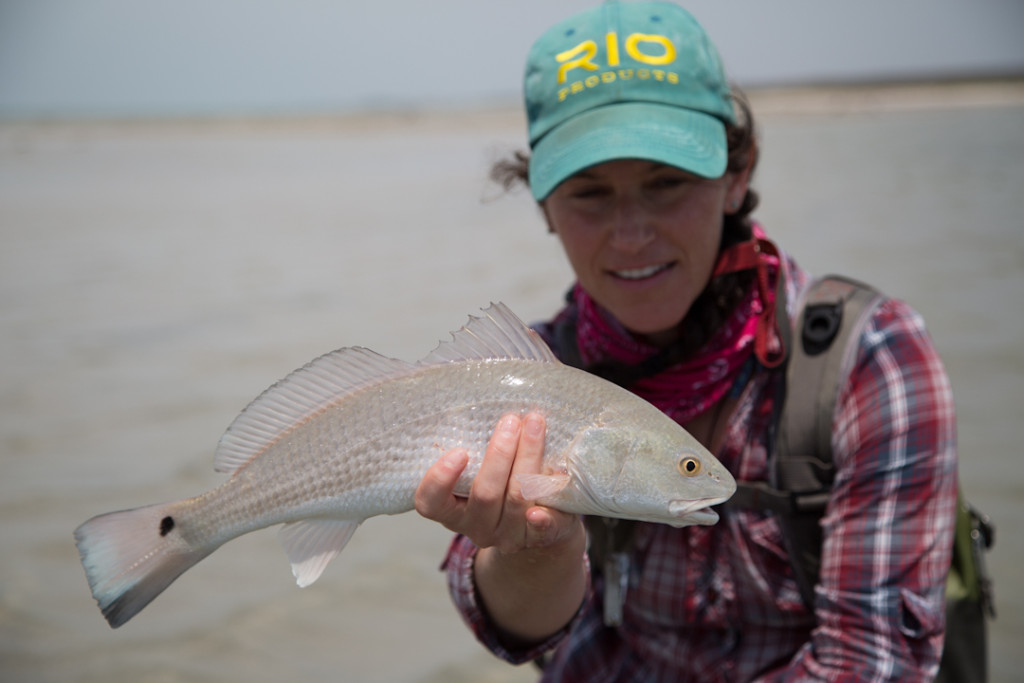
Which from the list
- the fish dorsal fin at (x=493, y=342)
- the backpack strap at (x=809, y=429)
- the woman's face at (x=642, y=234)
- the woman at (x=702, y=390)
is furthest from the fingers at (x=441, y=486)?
the backpack strap at (x=809, y=429)

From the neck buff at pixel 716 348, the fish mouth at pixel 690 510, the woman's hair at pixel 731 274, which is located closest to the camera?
the fish mouth at pixel 690 510

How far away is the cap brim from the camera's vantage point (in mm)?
2301

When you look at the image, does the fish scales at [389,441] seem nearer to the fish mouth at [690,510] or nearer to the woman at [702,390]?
the fish mouth at [690,510]

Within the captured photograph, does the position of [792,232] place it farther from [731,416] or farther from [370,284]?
[731,416]

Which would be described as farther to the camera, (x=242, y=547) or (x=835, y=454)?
(x=242, y=547)

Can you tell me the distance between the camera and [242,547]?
4844 mm

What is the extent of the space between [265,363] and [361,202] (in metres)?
9.34

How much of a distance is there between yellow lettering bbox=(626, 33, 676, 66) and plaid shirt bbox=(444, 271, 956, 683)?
2.86 feet

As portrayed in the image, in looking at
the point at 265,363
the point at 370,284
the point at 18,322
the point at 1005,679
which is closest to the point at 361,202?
the point at 370,284

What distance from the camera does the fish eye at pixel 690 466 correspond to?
1743mm

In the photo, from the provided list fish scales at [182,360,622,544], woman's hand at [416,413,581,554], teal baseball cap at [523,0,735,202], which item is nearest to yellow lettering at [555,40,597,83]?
teal baseball cap at [523,0,735,202]

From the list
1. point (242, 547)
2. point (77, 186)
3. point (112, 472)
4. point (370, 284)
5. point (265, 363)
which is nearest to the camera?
point (242, 547)

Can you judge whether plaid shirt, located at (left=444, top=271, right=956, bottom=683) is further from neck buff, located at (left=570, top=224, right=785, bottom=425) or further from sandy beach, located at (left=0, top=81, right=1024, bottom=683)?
sandy beach, located at (left=0, top=81, right=1024, bottom=683)

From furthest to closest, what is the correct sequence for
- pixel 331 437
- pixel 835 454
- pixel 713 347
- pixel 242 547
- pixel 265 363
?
pixel 265 363
pixel 242 547
pixel 713 347
pixel 835 454
pixel 331 437
